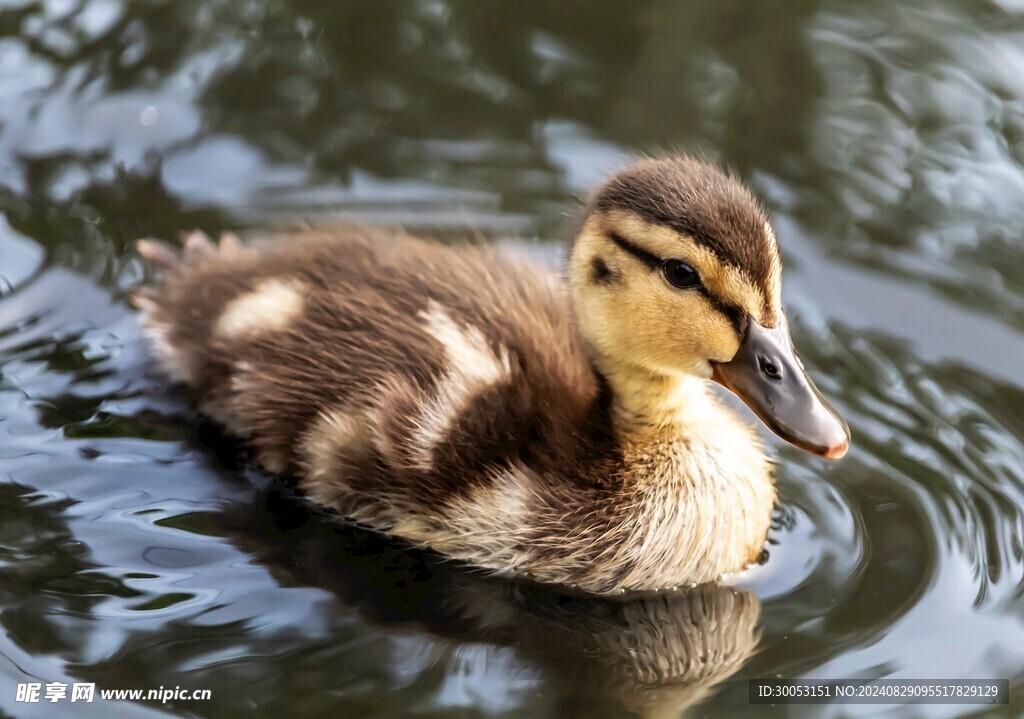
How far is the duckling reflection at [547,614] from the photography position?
10.4 ft

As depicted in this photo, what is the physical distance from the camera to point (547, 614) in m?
3.38

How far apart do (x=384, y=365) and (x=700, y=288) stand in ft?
2.54

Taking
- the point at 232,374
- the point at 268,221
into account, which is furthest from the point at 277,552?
the point at 268,221

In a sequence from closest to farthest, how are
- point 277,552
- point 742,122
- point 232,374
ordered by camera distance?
point 277,552
point 232,374
point 742,122

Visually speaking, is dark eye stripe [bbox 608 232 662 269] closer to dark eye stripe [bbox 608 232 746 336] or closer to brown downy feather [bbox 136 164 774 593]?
dark eye stripe [bbox 608 232 746 336]

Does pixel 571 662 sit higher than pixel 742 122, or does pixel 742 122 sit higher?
pixel 742 122

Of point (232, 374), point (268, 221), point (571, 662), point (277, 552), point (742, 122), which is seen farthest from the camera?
point (742, 122)

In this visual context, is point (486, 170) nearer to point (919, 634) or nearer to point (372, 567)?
point (372, 567)

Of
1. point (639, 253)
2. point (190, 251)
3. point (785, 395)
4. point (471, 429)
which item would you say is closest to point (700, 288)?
point (639, 253)

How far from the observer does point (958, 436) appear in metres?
3.84

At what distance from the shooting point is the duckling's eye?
3178 mm

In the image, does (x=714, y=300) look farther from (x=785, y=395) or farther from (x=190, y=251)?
(x=190, y=251)

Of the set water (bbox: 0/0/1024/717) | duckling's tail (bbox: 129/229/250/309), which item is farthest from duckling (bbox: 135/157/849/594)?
duckling's tail (bbox: 129/229/250/309)

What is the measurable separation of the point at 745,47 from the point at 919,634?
266 cm
